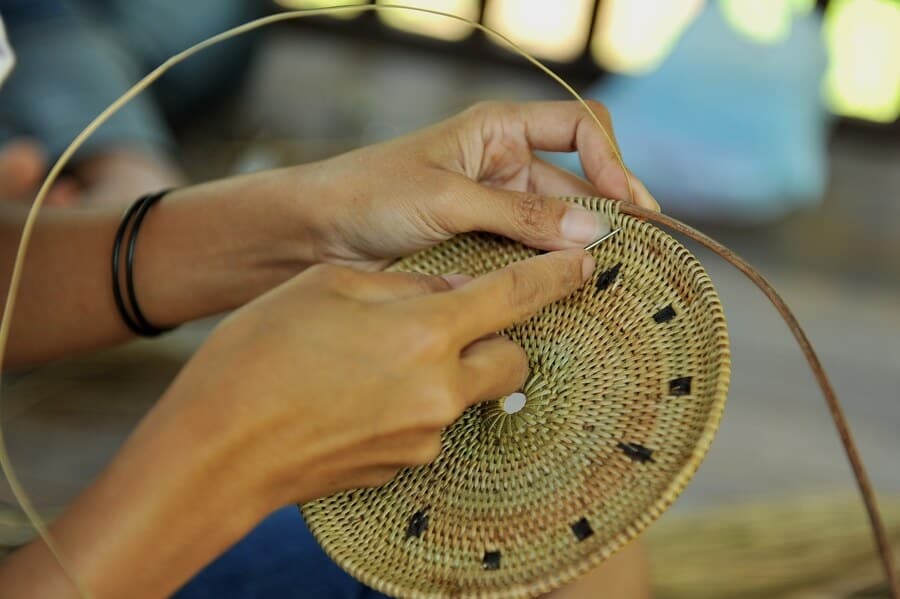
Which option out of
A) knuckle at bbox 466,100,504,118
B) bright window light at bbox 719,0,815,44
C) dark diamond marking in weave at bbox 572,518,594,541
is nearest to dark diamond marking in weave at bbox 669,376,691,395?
dark diamond marking in weave at bbox 572,518,594,541

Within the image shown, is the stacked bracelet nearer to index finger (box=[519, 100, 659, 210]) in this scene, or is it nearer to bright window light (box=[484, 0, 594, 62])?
index finger (box=[519, 100, 659, 210])

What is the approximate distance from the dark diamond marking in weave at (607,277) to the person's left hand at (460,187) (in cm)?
3

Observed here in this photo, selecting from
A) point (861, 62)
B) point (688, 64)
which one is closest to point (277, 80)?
point (688, 64)

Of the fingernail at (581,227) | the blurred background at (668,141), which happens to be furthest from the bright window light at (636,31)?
the fingernail at (581,227)

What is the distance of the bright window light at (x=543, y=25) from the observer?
2051mm

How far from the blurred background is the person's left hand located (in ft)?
1.42

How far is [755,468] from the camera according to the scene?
1437 millimetres

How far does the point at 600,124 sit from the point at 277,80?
147 cm

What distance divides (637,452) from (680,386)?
0.17ft

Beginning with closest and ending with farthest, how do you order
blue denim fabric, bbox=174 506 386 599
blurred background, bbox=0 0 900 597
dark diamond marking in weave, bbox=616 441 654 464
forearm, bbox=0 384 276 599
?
forearm, bbox=0 384 276 599
dark diamond marking in weave, bbox=616 441 654 464
blue denim fabric, bbox=174 506 386 599
blurred background, bbox=0 0 900 597

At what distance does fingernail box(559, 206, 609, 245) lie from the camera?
2.22 feet

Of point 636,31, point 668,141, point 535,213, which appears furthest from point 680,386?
point 636,31

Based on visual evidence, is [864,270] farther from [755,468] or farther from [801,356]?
[755,468]

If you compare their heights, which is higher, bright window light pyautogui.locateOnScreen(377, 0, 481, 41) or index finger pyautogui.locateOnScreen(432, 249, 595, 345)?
index finger pyautogui.locateOnScreen(432, 249, 595, 345)
